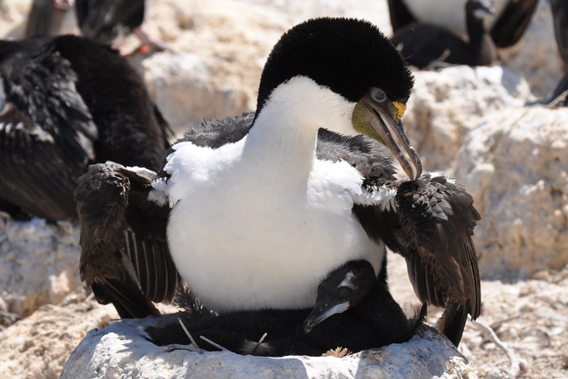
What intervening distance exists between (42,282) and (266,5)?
6.55 meters

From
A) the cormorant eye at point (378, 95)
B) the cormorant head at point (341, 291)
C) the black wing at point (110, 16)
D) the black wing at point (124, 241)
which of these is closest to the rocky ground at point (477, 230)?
the black wing at point (110, 16)

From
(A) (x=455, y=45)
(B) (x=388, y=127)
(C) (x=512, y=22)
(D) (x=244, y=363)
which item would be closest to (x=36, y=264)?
(D) (x=244, y=363)

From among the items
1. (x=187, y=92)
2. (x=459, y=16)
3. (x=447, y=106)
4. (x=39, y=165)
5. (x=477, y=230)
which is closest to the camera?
(x=39, y=165)

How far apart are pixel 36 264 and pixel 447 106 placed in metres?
3.82

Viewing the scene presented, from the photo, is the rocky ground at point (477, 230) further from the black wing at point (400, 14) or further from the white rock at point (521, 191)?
the black wing at point (400, 14)

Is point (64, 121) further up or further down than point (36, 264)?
further up

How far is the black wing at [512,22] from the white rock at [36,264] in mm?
5673

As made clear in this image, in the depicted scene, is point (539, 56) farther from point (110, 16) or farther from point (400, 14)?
point (110, 16)

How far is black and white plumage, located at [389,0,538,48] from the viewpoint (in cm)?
831

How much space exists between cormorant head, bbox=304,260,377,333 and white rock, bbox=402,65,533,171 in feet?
12.4

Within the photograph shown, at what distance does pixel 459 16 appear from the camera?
828 centimetres

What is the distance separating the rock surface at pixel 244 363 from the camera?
9.52 feet

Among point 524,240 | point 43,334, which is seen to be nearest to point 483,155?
point 524,240

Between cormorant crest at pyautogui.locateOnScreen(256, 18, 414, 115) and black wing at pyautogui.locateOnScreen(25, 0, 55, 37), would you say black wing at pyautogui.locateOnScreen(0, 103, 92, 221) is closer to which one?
cormorant crest at pyautogui.locateOnScreen(256, 18, 414, 115)
